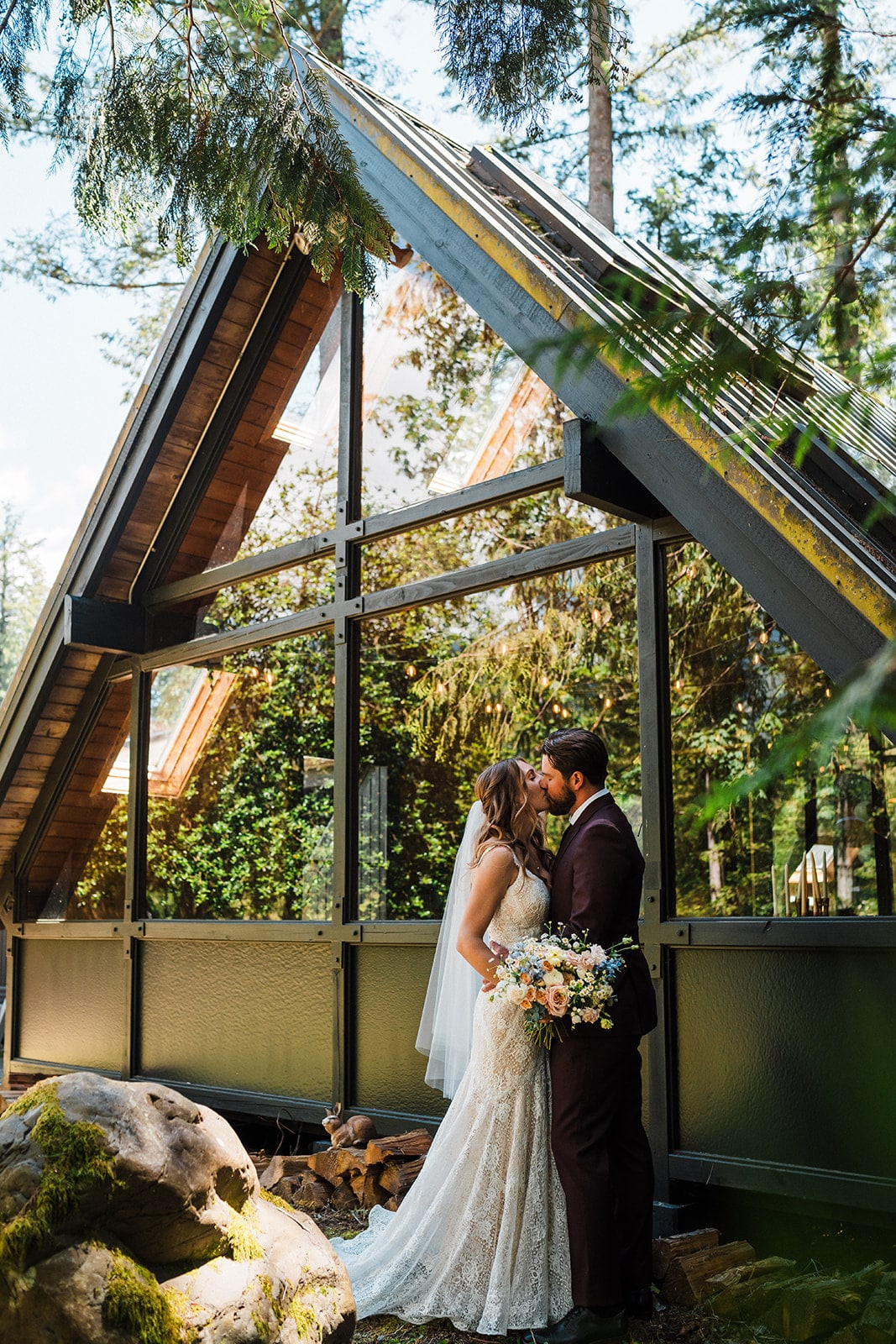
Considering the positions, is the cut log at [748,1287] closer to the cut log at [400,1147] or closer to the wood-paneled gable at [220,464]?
the cut log at [400,1147]

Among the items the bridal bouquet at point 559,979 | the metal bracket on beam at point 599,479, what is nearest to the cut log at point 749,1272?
the bridal bouquet at point 559,979

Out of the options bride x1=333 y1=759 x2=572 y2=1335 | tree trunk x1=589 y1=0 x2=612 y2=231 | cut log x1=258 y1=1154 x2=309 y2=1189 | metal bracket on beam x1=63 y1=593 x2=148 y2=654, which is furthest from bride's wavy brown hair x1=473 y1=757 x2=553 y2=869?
tree trunk x1=589 y1=0 x2=612 y2=231

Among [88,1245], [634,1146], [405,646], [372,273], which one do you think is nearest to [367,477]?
[405,646]

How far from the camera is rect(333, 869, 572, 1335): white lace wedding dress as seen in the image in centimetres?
378

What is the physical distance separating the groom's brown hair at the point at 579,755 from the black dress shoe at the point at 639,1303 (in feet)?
5.16

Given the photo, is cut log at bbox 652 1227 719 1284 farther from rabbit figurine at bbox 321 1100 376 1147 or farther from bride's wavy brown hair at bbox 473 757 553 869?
rabbit figurine at bbox 321 1100 376 1147

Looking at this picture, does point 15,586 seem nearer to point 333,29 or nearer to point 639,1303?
point 333,29

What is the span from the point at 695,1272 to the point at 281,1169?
7.07 ft

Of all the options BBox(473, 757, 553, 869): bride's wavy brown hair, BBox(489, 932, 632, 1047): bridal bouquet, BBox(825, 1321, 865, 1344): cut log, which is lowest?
BBox(825, 1321, 865, 1344): cut log

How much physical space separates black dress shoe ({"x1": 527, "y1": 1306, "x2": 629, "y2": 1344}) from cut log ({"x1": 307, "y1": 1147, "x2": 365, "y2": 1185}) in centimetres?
165

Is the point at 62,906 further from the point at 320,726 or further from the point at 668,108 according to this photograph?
the point at 668,108

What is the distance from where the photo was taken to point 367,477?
6.45 metres

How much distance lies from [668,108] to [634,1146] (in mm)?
12460

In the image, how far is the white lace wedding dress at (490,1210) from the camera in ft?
12.4
